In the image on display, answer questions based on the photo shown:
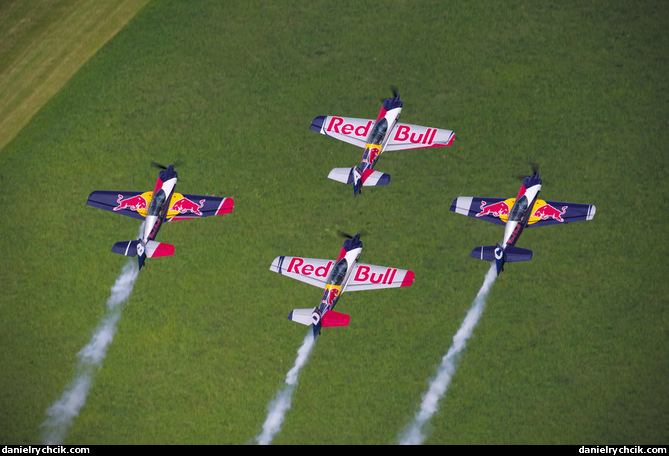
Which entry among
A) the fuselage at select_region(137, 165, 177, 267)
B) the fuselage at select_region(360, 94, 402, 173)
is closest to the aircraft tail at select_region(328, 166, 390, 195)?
the fuselage at select_region(360, 94, 402, 173)

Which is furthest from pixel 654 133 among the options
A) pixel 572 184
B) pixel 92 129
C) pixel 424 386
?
pixel 92 129

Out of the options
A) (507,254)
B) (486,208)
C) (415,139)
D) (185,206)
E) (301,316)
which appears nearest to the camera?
(301,316)

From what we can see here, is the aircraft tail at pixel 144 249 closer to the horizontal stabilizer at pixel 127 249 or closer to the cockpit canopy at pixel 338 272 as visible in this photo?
the horizontal stabilizer at pixel 127 249

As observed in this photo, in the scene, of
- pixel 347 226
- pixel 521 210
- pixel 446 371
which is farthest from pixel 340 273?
pixel 521 210

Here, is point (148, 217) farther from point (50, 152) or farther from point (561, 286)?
point (561, 286)

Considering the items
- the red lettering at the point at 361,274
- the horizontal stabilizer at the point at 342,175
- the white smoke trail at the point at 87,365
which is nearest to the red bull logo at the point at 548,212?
the red lettering at the point at 361,274

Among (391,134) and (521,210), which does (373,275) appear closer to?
(521,210)
